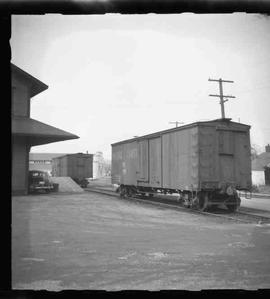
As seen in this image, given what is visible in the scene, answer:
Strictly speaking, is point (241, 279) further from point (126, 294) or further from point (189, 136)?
point (189, 136)

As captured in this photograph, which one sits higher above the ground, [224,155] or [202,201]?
[224,155]

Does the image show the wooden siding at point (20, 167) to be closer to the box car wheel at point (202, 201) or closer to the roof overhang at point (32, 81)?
the roof overhang at point (32, 81)

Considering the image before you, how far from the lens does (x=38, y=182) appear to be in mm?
23938

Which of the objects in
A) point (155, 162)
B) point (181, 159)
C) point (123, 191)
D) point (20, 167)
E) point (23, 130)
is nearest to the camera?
point (181, 159)

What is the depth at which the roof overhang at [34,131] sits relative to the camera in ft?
67.1

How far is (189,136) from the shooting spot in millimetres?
15523

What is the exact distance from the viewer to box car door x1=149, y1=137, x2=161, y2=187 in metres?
18.4

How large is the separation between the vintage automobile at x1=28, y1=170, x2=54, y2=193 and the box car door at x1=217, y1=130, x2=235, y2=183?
43.5 ft

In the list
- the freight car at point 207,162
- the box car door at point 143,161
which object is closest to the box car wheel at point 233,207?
the freight car at point 207,162

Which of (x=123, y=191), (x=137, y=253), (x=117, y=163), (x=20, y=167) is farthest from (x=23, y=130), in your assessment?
(x=137, y=253)

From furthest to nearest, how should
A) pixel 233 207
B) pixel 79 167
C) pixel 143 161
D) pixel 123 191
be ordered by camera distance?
pixel 79 167
pixel 123 191
pixel 143 161
pixel 233 207

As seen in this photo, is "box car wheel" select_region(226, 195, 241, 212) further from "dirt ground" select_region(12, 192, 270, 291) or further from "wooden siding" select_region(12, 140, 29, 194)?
"wooden siding" select_region(12, 140, 29, 194)

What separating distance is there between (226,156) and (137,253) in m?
9.34

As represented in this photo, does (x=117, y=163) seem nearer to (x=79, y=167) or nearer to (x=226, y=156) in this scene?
(x=226, y=156)
